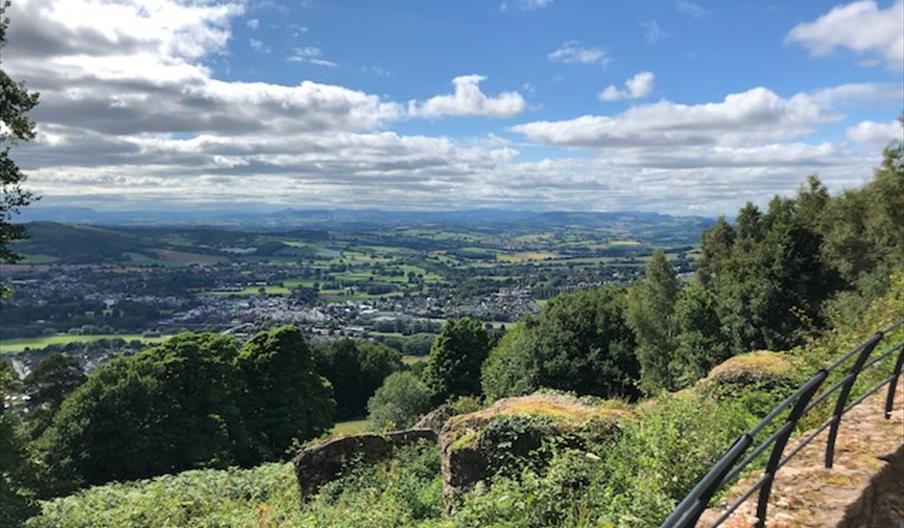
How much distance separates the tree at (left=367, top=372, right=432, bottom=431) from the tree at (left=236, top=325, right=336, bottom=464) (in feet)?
13.2

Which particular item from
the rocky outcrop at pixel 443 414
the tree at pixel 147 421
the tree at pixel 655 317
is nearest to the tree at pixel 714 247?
the tree at pixel 655 317

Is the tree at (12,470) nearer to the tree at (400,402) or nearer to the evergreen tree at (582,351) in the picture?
the evergreen tree at (582,351)

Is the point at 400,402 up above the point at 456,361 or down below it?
below

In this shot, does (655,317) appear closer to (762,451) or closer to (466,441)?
(466,441)

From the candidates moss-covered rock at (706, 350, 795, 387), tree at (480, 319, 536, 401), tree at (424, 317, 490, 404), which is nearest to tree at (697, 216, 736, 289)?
tree at (480, 319, 536, 401)

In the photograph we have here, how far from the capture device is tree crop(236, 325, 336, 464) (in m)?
39.0

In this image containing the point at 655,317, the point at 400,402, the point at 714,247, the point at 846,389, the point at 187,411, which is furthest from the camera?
the point at 714,247

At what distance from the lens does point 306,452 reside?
13086 millimetres

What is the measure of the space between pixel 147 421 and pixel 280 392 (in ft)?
32.3

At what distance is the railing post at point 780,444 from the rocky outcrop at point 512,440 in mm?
5009

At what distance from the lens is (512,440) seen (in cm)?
942

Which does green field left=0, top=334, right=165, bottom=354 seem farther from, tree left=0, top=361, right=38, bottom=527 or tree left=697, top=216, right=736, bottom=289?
tree left=0, top=361, right=38, bottom=527

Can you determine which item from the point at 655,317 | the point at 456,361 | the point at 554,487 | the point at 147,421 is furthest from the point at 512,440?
the point at 456,361

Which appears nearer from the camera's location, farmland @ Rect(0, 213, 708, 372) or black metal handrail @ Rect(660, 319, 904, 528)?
black metal handrail @ Rect(660, 319, 904, 528)
